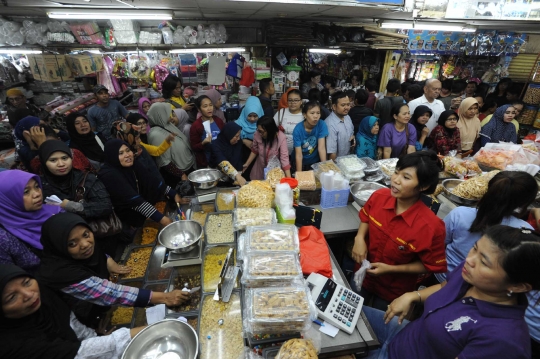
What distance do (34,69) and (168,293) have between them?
6.36 metres

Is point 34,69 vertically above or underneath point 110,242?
above

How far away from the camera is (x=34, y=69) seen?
18.0 ft

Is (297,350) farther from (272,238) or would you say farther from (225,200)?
(225,200)

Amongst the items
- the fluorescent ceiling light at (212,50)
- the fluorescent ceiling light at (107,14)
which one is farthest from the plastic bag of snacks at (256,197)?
the fluorescent ceiling light at (212,50)

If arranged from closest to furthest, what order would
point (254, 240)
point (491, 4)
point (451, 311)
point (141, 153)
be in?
point (451, 311)
point (254, 240)
point (141, 153)
point (491, 4)

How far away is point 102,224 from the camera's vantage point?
9.04 feet

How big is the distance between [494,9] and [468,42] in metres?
3.12

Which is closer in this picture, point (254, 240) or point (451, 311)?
point (451, 311)

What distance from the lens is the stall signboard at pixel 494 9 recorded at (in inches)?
185

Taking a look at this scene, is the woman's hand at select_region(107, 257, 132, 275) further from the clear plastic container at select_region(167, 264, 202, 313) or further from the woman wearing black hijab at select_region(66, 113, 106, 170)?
the woman wearing black hijab at select_region(66, 113, 106, 170)

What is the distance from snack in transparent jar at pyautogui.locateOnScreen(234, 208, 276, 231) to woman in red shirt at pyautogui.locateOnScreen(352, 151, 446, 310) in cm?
86

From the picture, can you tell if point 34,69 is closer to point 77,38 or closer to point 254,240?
point 77,38

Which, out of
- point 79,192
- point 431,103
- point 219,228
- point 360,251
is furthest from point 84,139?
point 431,103

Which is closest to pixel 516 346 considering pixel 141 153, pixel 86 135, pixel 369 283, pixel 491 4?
pixel 369 283
